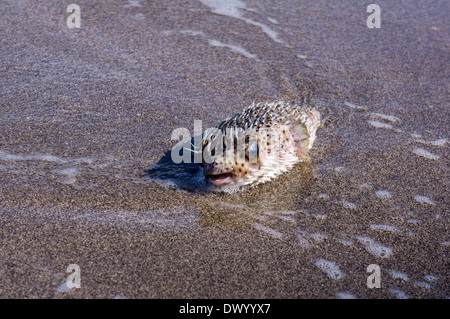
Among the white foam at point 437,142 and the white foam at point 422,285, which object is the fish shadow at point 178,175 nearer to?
the white foam at point 422,285

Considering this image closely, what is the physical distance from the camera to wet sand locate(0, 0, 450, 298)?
7.78ft

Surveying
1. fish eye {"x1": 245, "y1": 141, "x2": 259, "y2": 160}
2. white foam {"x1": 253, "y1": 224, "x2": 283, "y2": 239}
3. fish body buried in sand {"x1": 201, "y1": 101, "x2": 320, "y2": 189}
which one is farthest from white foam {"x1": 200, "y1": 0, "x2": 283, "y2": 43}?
white foam {"x1": 253, "y1": 224, "x2": 283, "y2": 239}

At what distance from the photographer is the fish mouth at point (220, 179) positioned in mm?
2885

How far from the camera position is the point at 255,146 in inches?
116

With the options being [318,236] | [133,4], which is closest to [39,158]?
[318,236]

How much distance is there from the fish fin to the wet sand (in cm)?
17

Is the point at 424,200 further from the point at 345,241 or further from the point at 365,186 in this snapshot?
the point at 345,241

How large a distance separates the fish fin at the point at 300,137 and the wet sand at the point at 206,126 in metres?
0.17

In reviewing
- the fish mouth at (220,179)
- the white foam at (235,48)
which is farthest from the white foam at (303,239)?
the white foam at (235,48)

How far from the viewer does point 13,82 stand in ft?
13.1

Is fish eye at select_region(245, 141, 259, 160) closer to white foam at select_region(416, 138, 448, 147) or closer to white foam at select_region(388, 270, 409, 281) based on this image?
white foam at select_region(388, 270, 409, 281)
